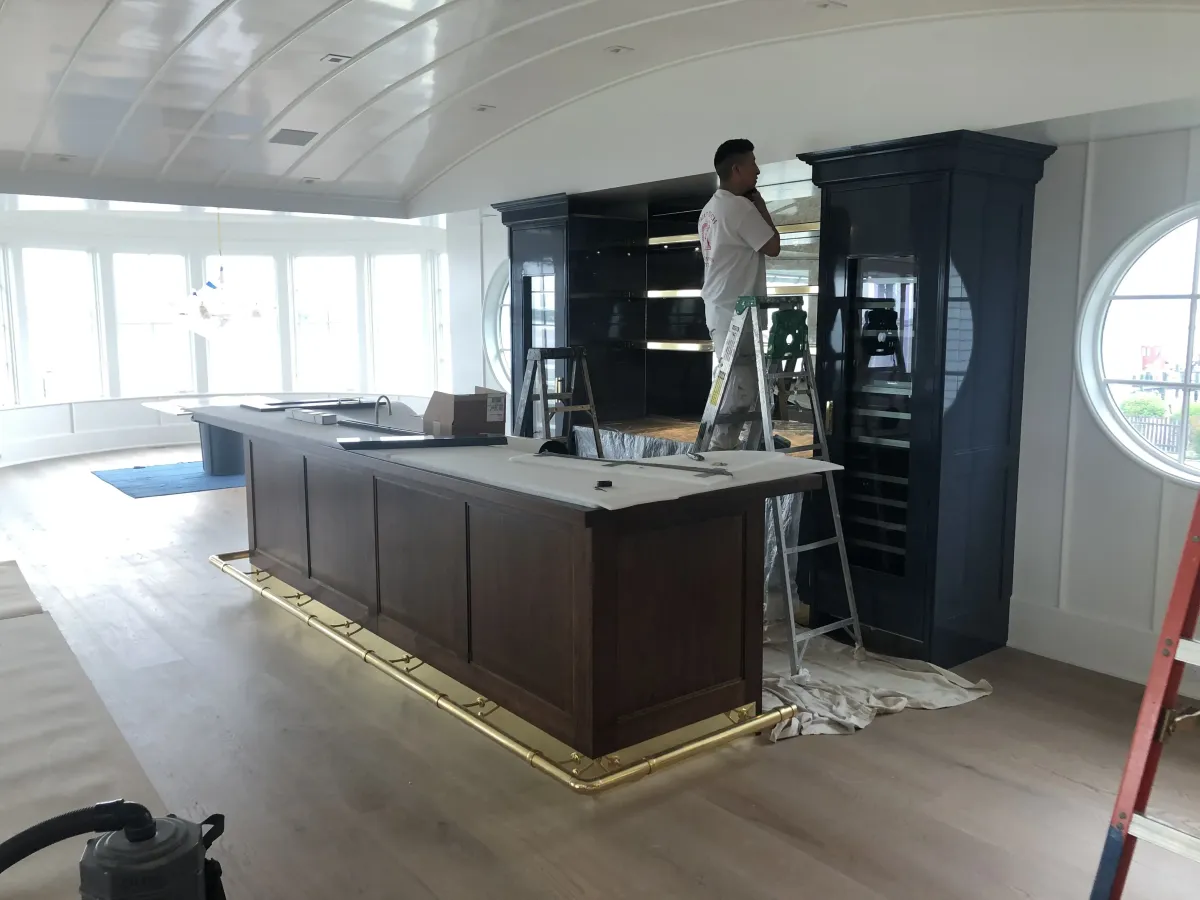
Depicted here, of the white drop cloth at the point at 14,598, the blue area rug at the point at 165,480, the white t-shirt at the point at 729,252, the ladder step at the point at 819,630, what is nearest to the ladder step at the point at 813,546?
the ladder step at the point at 819,630

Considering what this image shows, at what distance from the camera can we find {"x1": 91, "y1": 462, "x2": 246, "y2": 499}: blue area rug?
8508 mm

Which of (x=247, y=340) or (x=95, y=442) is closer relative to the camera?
(x=95, y=442)

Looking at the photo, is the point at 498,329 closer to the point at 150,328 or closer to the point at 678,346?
the point at 678,346

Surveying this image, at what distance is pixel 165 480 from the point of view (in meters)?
8.96

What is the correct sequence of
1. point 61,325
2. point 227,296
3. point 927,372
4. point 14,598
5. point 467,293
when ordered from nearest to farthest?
point 14,598 < point 927,372 < point 467,293 < point 227,296 < point 61,325

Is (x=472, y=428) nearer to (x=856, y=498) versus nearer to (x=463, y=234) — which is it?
(x=856, y=498)

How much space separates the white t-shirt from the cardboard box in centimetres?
111

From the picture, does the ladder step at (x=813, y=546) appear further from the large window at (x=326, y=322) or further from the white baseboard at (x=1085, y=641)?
the large window at (x=326, y=322)

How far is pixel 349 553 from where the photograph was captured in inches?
178

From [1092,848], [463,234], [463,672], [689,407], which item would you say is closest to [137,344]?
[463,234]

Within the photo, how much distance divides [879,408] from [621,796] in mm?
2187

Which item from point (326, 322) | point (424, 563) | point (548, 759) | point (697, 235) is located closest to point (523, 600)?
point (548, 759)

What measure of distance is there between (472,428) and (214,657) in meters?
1.61

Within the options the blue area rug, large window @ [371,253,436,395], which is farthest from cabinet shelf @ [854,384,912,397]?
large window @ [371,253,436,395]
